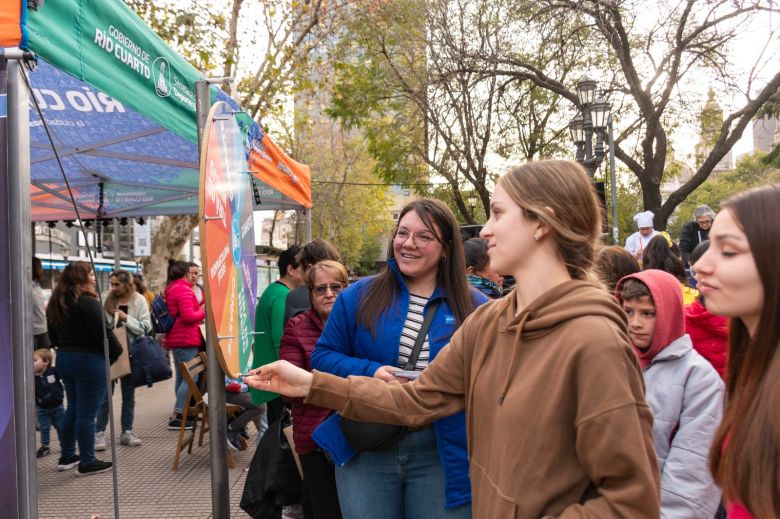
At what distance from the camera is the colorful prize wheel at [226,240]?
2336 mm

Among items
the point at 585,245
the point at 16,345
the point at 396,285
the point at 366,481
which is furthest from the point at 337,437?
the point at 585,245

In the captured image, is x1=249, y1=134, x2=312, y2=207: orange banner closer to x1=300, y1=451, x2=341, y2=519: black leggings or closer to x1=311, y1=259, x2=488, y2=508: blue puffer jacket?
x1=311, y1=259, x2=488, y2=508: blue puffer jacket

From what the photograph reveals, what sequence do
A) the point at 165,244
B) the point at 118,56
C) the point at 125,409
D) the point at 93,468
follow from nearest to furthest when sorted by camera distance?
the point at 118,56 → the point at 93,468 → the point at 125,409 → the point at 165,244

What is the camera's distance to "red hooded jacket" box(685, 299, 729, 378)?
10.3ft

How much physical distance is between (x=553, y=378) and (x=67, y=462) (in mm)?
6123

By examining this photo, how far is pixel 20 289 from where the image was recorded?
212 cm

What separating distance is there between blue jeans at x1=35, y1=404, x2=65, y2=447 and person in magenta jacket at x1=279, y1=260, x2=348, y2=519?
12.7 ft

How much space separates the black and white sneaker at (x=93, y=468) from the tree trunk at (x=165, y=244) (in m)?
10.9

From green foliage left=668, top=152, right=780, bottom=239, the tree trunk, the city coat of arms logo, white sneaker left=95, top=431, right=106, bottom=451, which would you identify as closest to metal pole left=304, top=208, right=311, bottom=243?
white sneaker left=95, top=431, right=106, bottom=451

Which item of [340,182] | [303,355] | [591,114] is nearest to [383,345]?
[303,355]

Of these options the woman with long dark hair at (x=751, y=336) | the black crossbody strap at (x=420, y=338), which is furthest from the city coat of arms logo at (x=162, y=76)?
the woman with long dark hair at (x=751, y=336)

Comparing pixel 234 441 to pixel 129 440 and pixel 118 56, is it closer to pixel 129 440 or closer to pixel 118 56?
pixel 129 440

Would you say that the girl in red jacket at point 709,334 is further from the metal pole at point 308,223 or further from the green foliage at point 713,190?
the green foliage at point 713,190

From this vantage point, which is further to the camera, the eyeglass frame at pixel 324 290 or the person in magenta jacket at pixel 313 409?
the eyeglass frame at pixel 324 290
